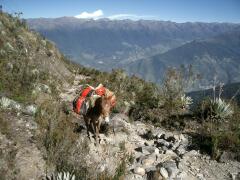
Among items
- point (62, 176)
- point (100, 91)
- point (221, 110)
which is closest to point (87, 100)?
point (100, 91)

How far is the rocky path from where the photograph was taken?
758 cm

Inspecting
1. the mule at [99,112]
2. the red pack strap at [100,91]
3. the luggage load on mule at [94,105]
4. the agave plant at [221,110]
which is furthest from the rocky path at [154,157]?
the agave plant at [221,110]

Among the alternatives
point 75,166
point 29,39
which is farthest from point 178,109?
point 29,39

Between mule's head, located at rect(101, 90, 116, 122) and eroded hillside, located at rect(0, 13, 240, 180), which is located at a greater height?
mule's head, located at rect(101, 90, 116, 122)

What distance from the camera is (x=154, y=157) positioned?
27.5 ft

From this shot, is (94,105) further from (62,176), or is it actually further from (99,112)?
(62,176)

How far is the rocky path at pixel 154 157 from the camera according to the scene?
7.58 meters

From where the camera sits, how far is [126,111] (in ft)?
42.3

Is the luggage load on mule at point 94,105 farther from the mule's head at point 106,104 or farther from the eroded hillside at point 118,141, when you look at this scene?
the eroded hillside at point 118,141

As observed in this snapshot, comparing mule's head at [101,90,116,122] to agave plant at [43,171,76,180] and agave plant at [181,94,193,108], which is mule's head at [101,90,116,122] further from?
agave plant at [181,94,193,108]

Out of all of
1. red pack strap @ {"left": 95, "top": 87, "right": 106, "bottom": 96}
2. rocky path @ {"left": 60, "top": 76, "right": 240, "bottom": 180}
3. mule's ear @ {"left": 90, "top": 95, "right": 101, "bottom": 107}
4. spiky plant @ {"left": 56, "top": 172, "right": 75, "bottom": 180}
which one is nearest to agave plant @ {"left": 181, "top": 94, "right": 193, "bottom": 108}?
rocky path @ {"left": 60, "top": 76, "right": 240, "bottom": 180}

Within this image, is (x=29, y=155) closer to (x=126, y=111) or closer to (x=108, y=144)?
(x=108, y=144)

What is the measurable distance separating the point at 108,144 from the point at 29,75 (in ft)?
25.0

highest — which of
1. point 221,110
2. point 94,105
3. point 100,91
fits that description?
point 100,91
